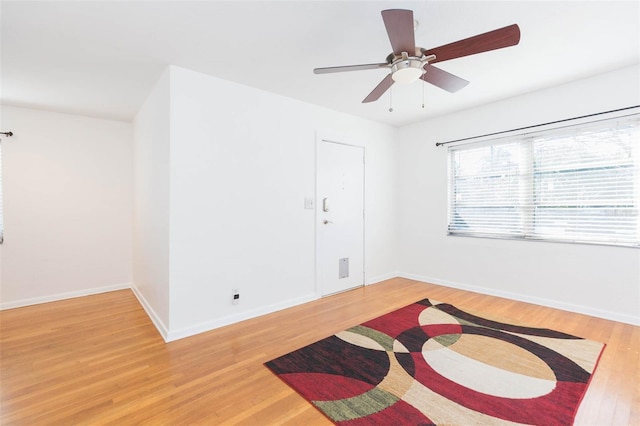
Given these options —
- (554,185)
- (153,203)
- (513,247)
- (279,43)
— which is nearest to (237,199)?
(153,203)

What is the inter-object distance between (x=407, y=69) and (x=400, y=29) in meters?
0.30

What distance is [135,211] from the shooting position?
4.08 m

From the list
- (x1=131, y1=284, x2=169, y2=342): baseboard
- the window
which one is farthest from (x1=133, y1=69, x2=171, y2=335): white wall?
the window

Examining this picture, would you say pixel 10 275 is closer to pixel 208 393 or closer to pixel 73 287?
pixel 73 287

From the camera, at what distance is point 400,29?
1.67m

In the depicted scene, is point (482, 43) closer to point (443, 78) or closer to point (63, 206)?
point (443, 78)

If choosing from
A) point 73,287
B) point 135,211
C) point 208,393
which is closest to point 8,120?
point 135,211

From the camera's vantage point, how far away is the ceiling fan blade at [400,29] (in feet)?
5.01

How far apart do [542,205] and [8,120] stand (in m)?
6.48

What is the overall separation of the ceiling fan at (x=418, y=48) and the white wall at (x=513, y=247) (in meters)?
1.88

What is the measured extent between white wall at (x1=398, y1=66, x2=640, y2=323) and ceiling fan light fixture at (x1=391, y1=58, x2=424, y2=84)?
2.34 metres

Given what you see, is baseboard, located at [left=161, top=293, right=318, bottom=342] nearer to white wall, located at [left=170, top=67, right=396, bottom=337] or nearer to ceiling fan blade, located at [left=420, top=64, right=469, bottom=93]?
white wall, located at [left=170, top=67, right=396, bottom=337]

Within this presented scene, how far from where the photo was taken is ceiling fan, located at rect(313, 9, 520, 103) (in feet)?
5.26

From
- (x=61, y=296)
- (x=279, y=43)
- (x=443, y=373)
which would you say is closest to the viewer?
(x=443, y=373)
